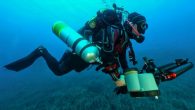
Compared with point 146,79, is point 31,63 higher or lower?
higher

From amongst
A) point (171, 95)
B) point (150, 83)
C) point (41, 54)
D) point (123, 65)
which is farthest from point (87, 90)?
point (150, 83)

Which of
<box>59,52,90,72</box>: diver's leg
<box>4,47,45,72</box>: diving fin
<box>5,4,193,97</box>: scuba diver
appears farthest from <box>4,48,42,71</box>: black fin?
<box>5,4,193,97</box>: scuba diver

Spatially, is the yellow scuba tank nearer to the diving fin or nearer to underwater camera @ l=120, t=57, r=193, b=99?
underwater camera @ l=120, t=57, r=193, b=99

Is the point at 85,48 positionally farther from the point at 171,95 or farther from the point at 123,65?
the point at 171,95

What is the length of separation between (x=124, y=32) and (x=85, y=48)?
101cm

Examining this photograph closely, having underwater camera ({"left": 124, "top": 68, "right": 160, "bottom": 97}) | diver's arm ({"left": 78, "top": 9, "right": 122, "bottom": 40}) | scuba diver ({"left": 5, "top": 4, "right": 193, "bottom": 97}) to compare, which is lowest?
underwater camera ({"left": 124, "top": 68, "right": 160, "bottom": 97})

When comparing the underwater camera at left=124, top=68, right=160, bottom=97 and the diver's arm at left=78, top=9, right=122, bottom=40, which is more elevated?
the diver's arm at left=78, top=9, right=122, bottom=40

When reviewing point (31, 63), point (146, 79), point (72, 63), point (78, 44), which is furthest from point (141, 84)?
point (31, 63)

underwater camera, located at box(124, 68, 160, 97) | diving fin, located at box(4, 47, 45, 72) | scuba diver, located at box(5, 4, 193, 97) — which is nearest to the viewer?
Answer: underwater camera, located at box(124, 68, 160, 97)

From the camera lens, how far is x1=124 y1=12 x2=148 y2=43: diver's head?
4426 mm

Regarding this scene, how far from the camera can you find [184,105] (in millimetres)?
10789

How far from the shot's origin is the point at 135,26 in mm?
4547

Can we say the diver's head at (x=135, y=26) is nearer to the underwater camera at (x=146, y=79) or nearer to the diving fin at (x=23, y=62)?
the underwater camera at (x=146, y=79)

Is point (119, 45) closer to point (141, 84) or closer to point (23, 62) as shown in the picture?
point (141, 84)
